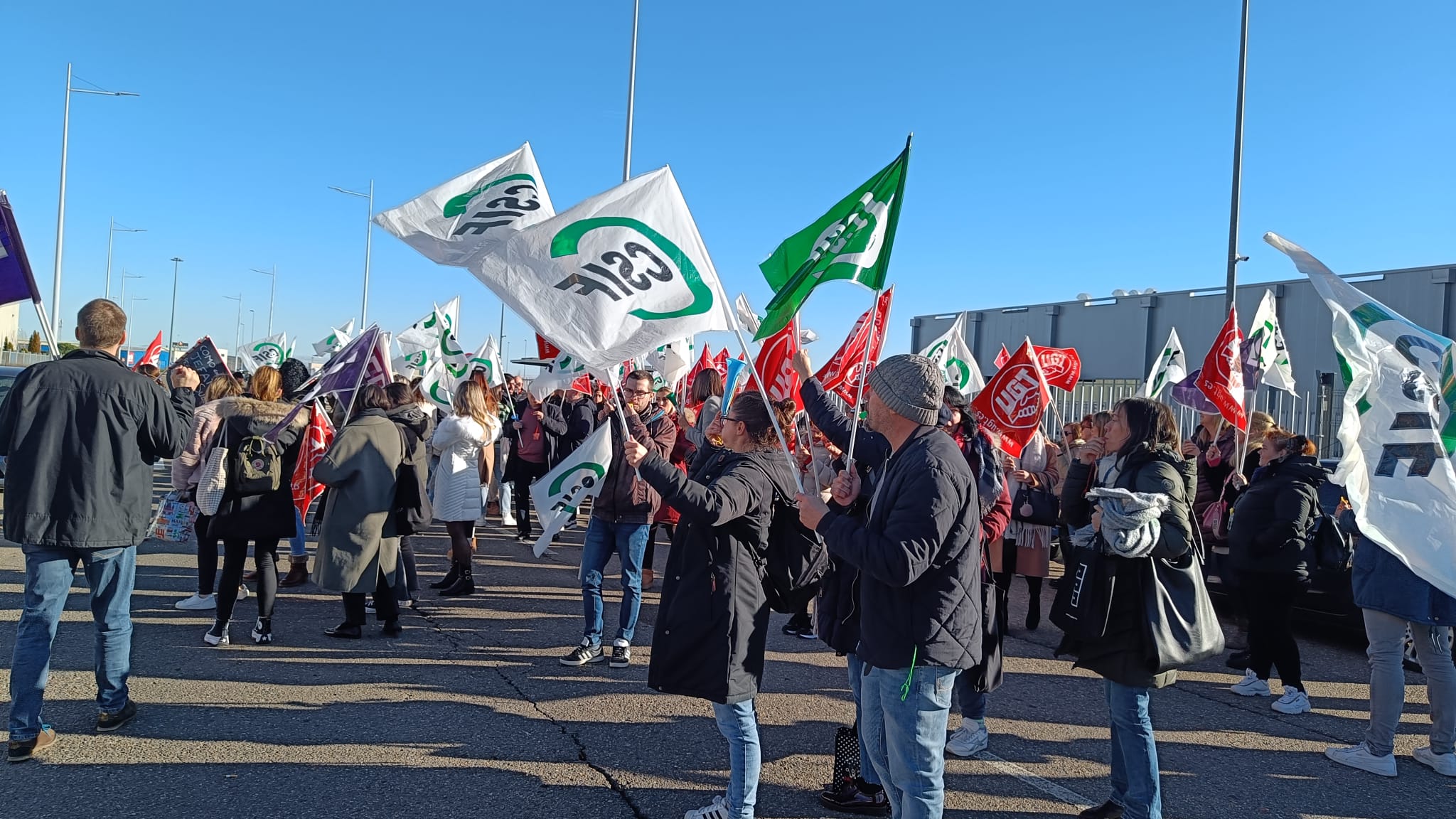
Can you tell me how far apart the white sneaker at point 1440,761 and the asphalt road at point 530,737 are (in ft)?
0.17

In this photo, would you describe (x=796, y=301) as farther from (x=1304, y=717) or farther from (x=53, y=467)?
(x=1304, y=717)

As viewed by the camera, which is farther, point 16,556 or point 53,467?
point 16,556

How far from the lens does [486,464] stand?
29.0 ft

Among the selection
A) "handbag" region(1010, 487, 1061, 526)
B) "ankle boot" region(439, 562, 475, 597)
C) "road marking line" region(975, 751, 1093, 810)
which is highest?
"handbag" region(1010, 487, 1061, 526)

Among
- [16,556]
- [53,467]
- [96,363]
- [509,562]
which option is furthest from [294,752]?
[16,556]

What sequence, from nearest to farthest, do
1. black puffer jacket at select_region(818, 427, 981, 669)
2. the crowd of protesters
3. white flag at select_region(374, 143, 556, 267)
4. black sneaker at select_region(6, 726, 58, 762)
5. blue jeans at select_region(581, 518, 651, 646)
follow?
black puffer jacket at select_region(818, 427, 981, 669), the crowd of protesters, black sneaker at select_region(6, 726, 58, 762), white flag at select_region(374, 143, 556, 267), blue jeans at select_region(581, 518, 651, 646)

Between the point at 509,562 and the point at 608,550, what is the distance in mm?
3993

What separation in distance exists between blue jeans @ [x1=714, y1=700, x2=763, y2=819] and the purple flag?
430 centimetres

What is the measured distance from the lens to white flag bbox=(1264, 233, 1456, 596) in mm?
3658

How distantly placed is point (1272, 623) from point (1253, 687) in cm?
48

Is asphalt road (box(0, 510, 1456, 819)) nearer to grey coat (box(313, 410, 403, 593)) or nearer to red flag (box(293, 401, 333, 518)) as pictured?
grey coat (box(313, 410, 403, 593))

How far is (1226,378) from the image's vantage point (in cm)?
885

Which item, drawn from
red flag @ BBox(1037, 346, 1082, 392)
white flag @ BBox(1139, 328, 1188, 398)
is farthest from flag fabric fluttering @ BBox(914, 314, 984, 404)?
white flag @ BBox(1139, 328, 1188, 398)

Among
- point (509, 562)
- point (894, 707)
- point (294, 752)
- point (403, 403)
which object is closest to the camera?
point (894, 707)
